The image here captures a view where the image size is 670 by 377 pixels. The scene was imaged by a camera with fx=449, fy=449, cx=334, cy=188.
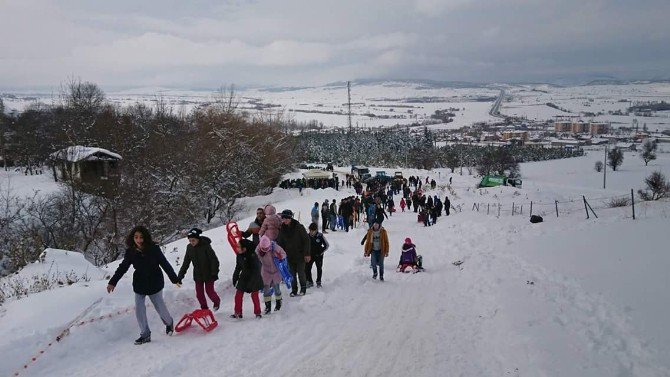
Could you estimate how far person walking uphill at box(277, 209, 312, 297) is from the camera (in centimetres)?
898

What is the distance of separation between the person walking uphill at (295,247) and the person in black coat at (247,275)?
148 centimetres

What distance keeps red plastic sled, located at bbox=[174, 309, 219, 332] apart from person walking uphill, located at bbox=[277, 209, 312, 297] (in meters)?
2.23

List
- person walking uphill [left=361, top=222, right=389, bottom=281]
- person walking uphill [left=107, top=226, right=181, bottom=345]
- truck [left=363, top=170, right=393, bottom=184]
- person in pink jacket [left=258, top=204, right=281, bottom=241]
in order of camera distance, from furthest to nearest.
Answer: truck [left=363, top=170, right=393, bottom=184], person walking uphill [left=361, top=222, right=389, bottom=281], person in pink jacket [left=258, top=204, right=281, bottom=241], person walking uphill [left=107, top=226, right=181, bottom=345]

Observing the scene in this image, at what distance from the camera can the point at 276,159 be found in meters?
41.5

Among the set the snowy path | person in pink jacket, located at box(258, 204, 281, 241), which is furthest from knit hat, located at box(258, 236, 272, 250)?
the snowy path

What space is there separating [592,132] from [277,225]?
217851 millimetres

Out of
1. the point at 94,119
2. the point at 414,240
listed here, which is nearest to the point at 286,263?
the point at 414,240

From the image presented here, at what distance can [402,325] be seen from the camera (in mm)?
7695

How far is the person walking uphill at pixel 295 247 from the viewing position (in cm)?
898

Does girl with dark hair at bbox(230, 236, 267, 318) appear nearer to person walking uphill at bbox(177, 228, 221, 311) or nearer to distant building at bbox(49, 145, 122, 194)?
person walking uphill at bbox(177, 228, 221, 311)

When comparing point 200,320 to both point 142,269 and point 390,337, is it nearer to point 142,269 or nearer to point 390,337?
point 142,269

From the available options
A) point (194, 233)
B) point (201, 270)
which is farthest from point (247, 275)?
point (194, 233)

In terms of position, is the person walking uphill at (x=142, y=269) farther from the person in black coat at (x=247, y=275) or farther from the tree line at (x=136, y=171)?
the tree line at (x=136, y=171)

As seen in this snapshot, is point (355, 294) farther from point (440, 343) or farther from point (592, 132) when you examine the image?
point (592, 132)
